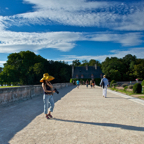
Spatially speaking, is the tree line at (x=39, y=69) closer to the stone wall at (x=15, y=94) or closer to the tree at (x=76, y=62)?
the tree at (x=76, y=62)

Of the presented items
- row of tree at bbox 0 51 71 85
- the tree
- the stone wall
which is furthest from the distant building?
the stone wall

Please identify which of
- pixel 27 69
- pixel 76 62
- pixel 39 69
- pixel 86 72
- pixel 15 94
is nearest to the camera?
pixel 15 94

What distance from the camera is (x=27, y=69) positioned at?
74.8 m

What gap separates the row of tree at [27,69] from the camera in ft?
235

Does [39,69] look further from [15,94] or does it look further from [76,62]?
[76,62]

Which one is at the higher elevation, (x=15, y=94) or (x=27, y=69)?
(x=27, y=69)

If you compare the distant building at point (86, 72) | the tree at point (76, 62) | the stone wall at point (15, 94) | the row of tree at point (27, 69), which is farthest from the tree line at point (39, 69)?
the stone wall at point (15, 94)

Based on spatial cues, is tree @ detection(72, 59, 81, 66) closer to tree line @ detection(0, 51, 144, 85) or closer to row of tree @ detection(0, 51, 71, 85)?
tree line @ detection(0, 51, 144, 85)

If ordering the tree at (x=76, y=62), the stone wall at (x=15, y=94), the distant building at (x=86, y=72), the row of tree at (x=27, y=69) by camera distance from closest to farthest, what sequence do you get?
the stone wall at (x=15, y=94) < the row of tree at (x=27, y=69) < the distant building at (x=86, y=72) < the tree at (x=76, y=62)

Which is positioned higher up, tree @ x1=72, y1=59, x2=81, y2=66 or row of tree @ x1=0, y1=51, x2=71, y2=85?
tree @ x1=72, y1=59, x2=81, y2=66

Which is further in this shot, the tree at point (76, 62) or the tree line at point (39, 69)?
the tree at point (76, 62)

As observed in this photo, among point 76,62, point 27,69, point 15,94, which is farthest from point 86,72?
point 15,94

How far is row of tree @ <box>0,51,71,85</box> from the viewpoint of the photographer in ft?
235

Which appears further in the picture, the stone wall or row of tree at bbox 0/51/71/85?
row of tree at bbox 0/51/71/85
